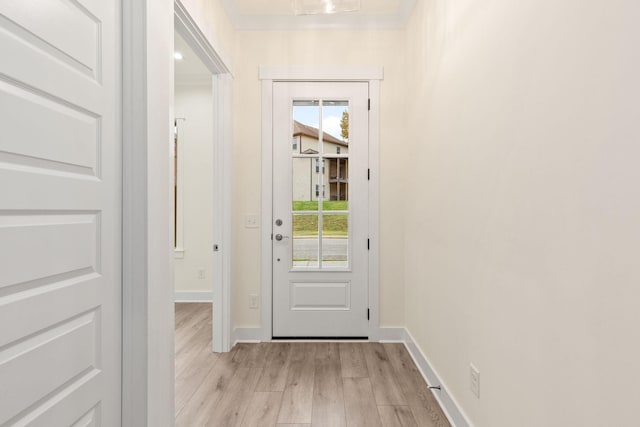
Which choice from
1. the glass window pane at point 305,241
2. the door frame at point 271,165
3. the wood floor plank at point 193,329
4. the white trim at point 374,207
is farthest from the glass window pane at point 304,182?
the wood floor plank at point 193,329

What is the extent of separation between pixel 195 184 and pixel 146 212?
3008mm

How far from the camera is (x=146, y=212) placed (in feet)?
4.46

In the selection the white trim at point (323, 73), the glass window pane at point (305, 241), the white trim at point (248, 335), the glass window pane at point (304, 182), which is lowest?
the white trim at point (248, 335)

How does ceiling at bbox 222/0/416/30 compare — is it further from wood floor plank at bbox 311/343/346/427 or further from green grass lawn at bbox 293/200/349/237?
wood floor plank at bbox 311/343/346/427

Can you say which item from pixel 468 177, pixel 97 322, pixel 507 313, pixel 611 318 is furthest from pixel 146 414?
pixel 468 177

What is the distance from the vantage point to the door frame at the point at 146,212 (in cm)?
135

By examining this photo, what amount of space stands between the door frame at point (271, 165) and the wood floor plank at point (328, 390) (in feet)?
1.53

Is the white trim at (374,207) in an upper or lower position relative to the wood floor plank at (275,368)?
upper

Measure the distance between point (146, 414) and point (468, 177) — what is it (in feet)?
5.63

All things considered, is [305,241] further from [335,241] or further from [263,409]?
[263,409]

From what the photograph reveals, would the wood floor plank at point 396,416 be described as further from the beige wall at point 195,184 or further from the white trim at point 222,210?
the beige wall at point 195,184

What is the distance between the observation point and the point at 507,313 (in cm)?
132

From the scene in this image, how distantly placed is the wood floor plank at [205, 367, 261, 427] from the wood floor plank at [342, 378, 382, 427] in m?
0.58

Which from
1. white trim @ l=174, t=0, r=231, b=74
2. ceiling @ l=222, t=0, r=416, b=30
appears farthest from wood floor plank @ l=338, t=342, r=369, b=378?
ceiling @ l=222, t=0, r=416, b=30
